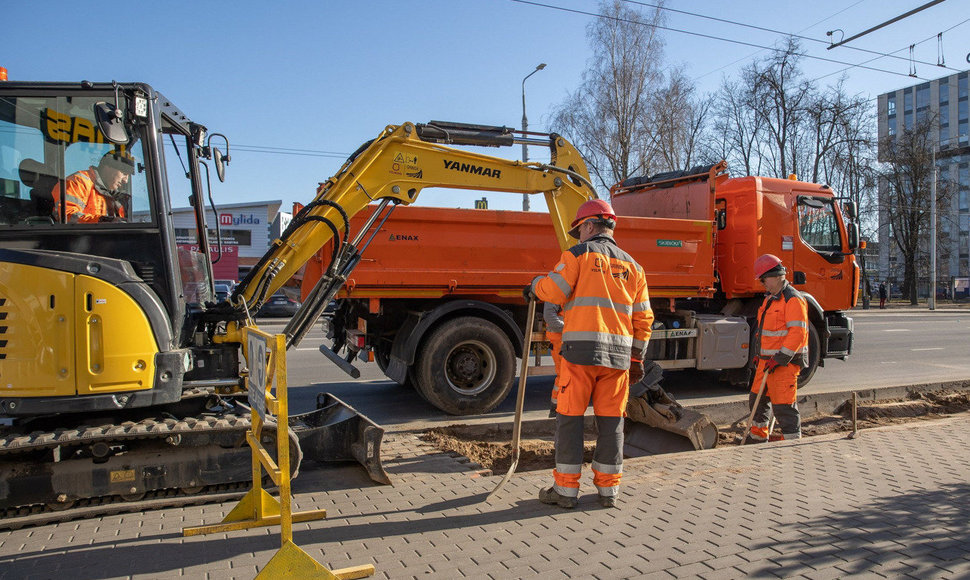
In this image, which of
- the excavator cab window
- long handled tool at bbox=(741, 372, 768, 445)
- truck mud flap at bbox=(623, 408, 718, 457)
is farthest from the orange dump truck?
the excavator cab window

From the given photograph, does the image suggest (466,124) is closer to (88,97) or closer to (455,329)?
(455,329)

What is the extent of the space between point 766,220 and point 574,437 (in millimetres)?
6502

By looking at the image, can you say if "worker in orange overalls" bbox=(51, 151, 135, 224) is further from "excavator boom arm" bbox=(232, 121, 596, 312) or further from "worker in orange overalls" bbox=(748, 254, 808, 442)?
"worker in orange overalls" bbox=(748, 254, 808, 442)

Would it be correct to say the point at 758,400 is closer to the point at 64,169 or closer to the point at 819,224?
the point at 819,224

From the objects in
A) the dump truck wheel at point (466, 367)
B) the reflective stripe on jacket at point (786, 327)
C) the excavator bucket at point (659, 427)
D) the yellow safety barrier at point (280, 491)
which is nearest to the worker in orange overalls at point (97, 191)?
the yellow safety barrier at point (280, 491)

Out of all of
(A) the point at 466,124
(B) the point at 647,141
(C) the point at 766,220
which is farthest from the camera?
(B) the point at 647,141

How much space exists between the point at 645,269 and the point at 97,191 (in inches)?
259

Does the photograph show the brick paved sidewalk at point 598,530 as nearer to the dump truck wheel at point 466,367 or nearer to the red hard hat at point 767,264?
the red hard hat at point 767,264

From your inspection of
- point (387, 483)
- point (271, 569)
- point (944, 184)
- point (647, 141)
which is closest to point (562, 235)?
point (387, 483)

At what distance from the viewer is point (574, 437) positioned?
4309 millimetres

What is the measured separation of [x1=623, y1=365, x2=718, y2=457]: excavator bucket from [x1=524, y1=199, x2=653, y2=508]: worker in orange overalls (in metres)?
1.75

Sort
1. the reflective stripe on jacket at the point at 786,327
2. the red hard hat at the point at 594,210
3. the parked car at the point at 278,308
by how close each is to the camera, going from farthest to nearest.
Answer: the parked car at the point at 278,308
the reflective stripe on jacket at the point at 786,327
the red hard hat at the point at 594,210

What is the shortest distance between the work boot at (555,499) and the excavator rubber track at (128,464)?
1179 mm

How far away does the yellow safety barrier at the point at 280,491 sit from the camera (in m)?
2.96
